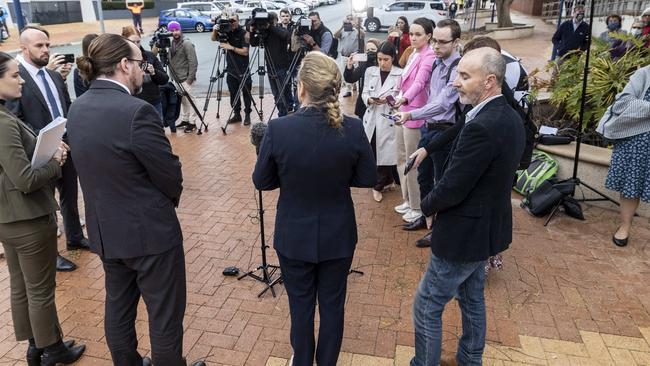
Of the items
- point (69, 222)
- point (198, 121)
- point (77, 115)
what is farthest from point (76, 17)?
point (77, 115)

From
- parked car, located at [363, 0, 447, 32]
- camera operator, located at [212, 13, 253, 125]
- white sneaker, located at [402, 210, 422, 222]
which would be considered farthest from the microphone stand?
parked car, located at [363, 0, 447, 32]

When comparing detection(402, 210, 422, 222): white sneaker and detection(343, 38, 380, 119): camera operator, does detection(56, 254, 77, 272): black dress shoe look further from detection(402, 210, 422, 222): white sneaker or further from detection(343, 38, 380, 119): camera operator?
detection(343, 38, 380, 119): camera operator

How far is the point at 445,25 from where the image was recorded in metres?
3.86

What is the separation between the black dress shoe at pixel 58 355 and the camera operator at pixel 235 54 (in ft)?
18.5

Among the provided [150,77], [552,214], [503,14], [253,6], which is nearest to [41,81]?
[150,77]

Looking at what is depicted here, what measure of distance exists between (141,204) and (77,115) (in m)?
0.48

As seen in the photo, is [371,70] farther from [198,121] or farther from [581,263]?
[198,121]

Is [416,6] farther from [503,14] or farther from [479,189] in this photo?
[479,189]

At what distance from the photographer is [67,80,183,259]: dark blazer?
212cm

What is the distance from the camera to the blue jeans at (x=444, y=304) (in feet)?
8.08

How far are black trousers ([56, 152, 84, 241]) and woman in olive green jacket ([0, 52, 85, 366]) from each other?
1.37 metres

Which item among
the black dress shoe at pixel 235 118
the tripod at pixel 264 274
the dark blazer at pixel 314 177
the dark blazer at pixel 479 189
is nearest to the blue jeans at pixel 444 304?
the dark blazer at pixel 479 189

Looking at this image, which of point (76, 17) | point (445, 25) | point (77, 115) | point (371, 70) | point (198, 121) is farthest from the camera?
point (76, 17)

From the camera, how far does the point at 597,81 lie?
5.69 m
